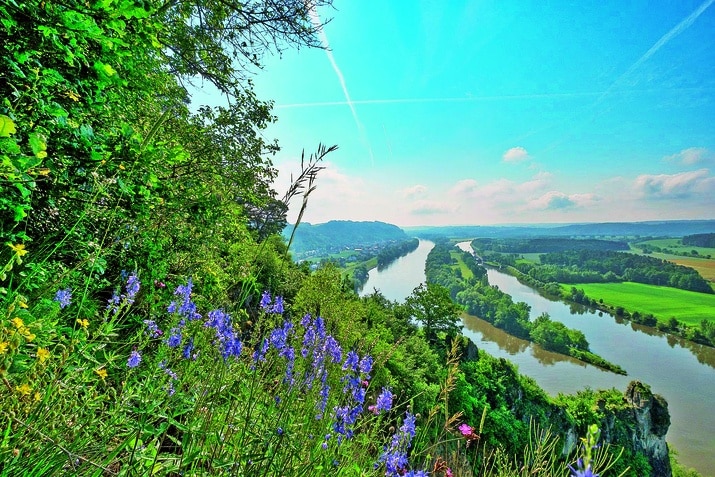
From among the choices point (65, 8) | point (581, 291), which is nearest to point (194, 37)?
point (65, 8)

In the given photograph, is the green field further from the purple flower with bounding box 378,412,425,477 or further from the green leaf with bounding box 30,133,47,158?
the green leaf with bounding box 30,133,47,158

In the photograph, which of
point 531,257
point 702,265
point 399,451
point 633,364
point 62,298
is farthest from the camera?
point 531,257

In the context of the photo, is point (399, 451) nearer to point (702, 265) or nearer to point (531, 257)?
point (531, 257)

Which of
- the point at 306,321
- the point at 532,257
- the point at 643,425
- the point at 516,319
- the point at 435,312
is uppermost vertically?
the point at 306,321

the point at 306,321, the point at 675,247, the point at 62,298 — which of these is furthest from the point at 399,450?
the point at 675,247

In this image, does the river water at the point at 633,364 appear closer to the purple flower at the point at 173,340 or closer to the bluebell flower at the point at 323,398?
the bluebell flower at the point at 323,398

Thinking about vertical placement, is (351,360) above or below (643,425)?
above

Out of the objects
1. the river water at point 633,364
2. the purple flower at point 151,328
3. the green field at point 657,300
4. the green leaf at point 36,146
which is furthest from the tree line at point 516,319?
the green leaf at point 36,146
